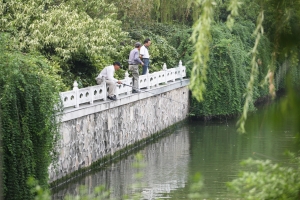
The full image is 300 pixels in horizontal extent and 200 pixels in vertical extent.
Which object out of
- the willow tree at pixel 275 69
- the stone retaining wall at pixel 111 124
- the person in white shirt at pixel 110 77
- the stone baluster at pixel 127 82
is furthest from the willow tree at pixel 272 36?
the stone baluster at pixel 127 82

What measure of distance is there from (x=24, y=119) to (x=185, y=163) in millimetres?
7987

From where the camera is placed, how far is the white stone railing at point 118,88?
62.7 feet

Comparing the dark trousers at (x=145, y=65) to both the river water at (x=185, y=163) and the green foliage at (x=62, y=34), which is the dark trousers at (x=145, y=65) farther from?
the river water at (x=185, y=163)

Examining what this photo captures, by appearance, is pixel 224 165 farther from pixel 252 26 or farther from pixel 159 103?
pixel 252 26

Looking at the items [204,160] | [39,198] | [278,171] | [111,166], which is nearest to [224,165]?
[204,160]

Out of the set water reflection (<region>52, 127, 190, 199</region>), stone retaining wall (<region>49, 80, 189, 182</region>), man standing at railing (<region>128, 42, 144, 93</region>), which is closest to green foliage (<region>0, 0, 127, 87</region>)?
man standing at railing (<region>128, 42, 144, 93</region>)

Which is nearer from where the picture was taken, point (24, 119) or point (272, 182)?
point (272, 182)

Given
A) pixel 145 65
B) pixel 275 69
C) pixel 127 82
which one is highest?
pixel 275 69

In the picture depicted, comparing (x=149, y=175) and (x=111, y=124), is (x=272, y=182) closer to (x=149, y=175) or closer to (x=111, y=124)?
(x=149, y=175)

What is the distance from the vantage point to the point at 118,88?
899 inches

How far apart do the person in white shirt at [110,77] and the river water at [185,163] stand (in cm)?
206

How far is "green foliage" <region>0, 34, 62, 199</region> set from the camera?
14.7 meters

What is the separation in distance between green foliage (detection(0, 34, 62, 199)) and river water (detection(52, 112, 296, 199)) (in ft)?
6.20

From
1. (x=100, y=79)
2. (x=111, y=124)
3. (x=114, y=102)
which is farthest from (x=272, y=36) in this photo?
(x=111, y=124)
